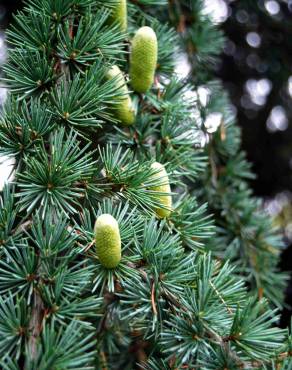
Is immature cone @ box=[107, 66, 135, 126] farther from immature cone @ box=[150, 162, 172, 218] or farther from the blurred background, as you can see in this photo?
the blurred background

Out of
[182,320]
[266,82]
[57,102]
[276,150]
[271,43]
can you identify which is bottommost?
[276,150]

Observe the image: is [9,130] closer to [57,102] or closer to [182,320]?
[57,102]

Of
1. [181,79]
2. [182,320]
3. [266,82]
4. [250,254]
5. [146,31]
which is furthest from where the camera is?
[266,82]

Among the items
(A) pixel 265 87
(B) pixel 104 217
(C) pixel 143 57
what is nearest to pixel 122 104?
(C) pixel 143 57

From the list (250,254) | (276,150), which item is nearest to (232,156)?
(250,254)

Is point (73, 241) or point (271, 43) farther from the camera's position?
point (271, 43)

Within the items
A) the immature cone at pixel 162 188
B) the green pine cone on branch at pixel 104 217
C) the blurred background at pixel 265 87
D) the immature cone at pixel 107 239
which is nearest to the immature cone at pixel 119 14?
the green pine cone on branch at pixel 104 217

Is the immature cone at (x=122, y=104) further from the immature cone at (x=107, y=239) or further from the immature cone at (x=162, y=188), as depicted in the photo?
the immature cone at (x=107, y=239)
